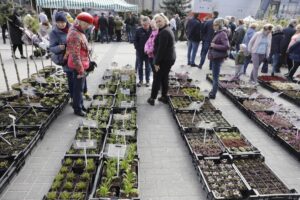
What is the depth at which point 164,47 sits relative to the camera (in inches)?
221

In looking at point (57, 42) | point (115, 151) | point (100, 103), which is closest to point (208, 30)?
point (100, 103)

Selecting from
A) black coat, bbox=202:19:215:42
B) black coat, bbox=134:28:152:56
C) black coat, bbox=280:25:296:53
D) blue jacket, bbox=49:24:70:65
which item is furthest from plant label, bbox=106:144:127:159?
black coat, bbox=280:25:296:53

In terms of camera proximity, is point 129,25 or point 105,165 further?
point 129,25

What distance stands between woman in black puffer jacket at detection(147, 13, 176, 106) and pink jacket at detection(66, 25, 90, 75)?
5.14 ft

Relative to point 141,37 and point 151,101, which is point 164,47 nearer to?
point 151,101

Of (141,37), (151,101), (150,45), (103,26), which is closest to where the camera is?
(151,101)

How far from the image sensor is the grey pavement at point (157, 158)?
3.51m

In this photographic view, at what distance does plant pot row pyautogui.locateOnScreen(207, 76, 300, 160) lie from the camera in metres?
4.65

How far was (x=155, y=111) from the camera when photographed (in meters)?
6.09

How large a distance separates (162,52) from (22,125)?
3.00m

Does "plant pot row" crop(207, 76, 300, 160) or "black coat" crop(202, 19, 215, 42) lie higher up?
"black coat" crop(202, 19, 215, 42)

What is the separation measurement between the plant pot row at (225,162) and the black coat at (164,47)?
1.27 metres

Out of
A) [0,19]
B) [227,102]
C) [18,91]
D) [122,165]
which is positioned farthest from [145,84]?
[122,165]

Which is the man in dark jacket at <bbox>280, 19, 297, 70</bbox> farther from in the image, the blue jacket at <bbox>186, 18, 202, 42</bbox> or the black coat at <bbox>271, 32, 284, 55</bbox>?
the blue jacket at <bbox>186, 18, 202, 42</bbox>
